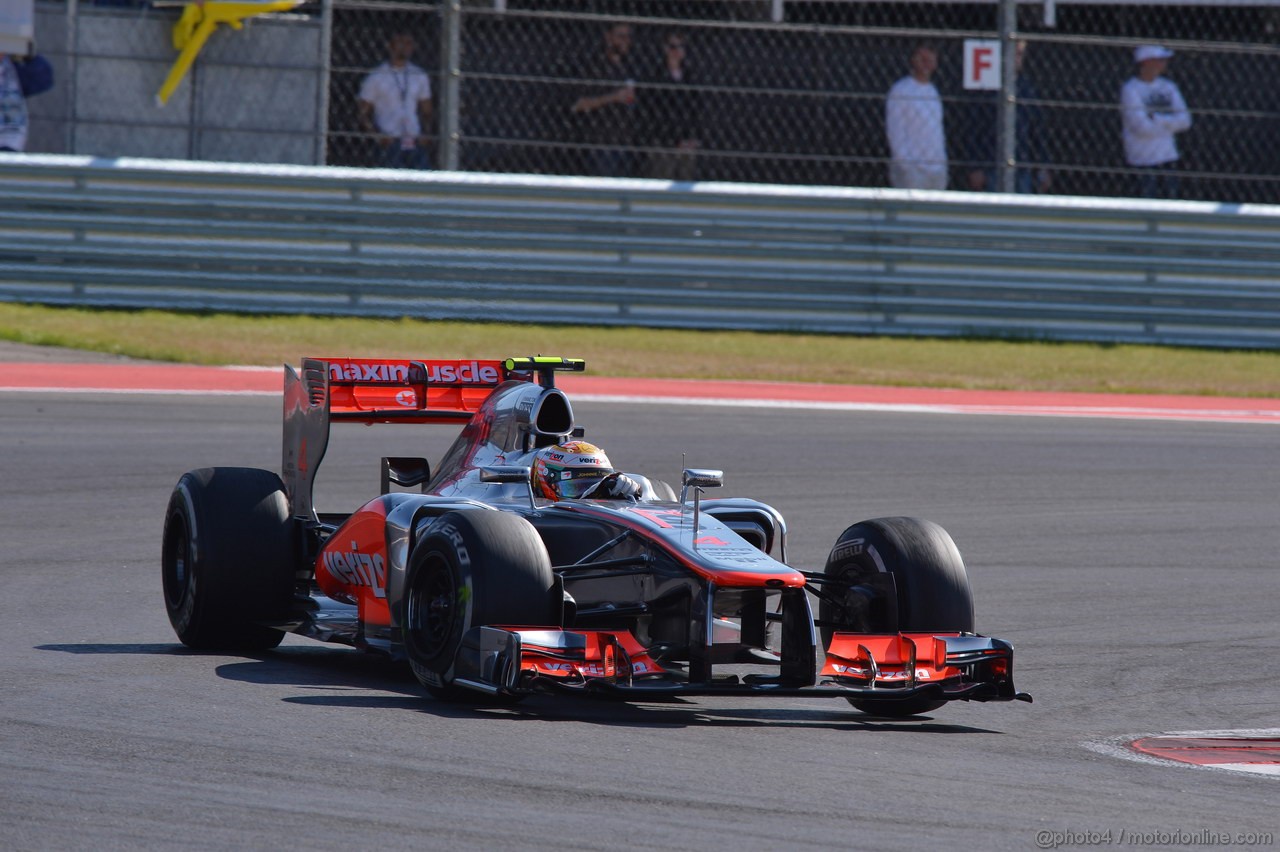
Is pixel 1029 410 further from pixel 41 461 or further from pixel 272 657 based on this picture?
pixel 272 657

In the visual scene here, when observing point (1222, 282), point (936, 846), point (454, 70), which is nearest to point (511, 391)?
point (936, 846)

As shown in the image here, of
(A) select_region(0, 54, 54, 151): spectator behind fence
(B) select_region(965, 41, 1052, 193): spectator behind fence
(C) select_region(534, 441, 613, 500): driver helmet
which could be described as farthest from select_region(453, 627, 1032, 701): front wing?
(A) select_region(0, 54, 54, 151): spectator behind fence

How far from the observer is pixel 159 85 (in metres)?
16.3

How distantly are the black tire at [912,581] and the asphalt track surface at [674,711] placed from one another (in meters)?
0.29

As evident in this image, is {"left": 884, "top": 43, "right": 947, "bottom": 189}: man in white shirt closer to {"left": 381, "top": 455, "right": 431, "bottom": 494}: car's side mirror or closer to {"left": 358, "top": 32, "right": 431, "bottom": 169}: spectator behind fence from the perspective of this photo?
{"left": 358, "top": 32, "right": 431, "bottom": 169}: spectator behind fence

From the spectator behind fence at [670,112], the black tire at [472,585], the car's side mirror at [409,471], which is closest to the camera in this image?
the black tire at [472,585]

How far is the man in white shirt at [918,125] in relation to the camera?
16203 millimetres

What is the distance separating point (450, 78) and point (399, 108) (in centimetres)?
63

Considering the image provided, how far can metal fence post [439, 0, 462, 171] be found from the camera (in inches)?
624

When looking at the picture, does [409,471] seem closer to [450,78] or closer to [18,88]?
[450,78]

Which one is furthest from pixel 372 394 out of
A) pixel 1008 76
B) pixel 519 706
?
pixel 1008 76

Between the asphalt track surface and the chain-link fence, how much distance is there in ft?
16.1

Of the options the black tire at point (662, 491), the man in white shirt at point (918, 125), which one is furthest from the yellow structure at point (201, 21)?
the black tire at point (662, 491)

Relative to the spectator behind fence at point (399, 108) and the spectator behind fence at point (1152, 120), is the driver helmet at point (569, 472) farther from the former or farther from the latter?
the spectator behind fence at point (1152, 120)
